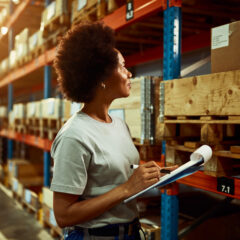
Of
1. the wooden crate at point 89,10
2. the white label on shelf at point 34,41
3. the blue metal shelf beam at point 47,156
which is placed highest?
the white label on shelf at point 34,41

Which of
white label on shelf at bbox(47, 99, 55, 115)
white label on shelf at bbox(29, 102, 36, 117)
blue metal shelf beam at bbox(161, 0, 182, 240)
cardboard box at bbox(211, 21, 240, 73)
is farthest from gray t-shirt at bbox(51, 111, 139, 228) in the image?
white label on shelf at bbox(29, 102, 36, 117)

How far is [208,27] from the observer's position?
403 cm

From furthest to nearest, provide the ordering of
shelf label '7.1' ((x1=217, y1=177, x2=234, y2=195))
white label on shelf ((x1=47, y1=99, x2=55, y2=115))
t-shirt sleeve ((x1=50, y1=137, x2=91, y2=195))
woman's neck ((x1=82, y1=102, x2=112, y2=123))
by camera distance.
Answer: white label on shelf ((x1=47, y1=99, x2=55, y2=115))
shelf label '7.1' ((x1=217, y1=177, x2=234, y2=195))
woman's neck ((x1=82, y1=102, x2=112, y2=123))
t-shirt sleeve ((x1=50, y1=137, x2=91, y2=195))

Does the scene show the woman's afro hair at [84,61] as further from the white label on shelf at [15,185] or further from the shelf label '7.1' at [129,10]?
the white label on shelf at [15,185]

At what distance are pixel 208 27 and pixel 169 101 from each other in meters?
2.02

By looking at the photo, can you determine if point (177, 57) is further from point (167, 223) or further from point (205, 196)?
point (205, 196)

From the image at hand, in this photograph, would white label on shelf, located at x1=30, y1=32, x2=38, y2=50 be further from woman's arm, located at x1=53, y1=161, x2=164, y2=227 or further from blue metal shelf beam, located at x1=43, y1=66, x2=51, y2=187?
woman's arm, located at x1=53, y1=161, x2=164, y2=227

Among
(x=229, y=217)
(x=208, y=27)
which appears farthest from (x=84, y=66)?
(x=208, y=27)

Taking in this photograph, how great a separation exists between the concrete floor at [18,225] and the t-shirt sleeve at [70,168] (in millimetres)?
4168

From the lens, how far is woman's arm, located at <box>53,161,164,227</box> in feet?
5.04

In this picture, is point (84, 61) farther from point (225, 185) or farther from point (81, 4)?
point (81, 4)

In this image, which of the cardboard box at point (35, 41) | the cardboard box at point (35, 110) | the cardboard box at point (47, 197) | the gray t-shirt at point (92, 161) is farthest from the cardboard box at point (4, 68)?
the gray t-shirt at point (92, 161)

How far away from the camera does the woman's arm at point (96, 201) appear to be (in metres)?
1.54

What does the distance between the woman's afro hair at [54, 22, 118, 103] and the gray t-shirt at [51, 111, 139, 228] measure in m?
0.16
